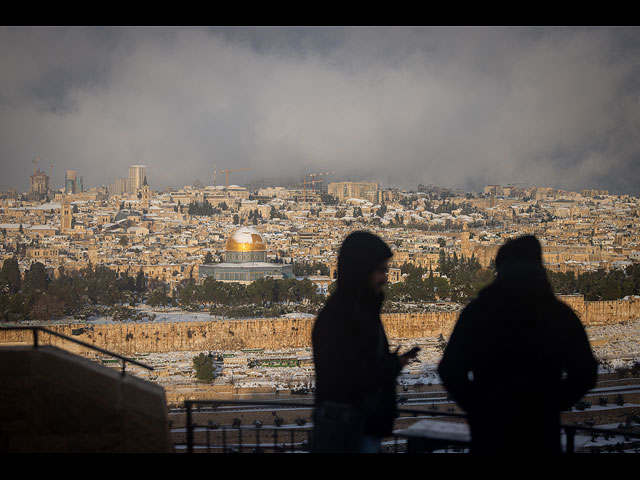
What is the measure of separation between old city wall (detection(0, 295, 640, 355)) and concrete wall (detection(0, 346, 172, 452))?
14.9 meters

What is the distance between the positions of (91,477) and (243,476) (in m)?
0.54

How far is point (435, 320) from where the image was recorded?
1950cm

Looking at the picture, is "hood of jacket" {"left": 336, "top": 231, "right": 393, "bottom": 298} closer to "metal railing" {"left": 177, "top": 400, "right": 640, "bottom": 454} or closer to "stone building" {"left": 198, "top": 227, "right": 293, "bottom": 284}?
"metal railing" {"left": 177, "top": 400, "right": 640, "bottom": 454}

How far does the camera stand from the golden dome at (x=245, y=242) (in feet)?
96.1

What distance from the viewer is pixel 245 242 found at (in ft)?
96.3

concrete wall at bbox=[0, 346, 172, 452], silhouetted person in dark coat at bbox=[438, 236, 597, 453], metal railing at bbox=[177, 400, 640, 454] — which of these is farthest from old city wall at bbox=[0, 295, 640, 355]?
silhouetted person in dark coat at bbox=[438, 236, 597, 453]

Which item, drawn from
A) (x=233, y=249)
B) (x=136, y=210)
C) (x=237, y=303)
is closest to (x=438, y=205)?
(x=136, y=210)

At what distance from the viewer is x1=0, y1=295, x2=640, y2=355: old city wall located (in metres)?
17.6

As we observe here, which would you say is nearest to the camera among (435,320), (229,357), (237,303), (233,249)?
(229,357)

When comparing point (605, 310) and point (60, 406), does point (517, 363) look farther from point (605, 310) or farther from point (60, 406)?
point (605, 310)

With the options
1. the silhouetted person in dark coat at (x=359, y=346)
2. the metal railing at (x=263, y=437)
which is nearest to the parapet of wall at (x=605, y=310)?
the metal railing at (x=263, y=437)

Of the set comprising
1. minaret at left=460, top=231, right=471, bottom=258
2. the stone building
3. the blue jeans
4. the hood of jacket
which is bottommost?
the blue jeans

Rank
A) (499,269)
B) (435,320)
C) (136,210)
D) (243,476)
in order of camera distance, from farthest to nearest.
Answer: (136,210) < (435,320) < (243,476) < (499,269)
